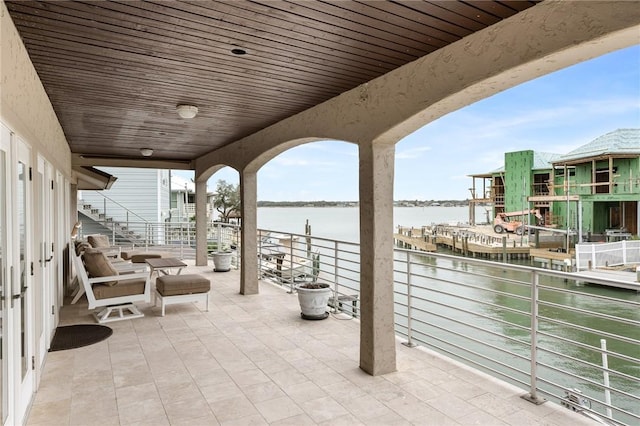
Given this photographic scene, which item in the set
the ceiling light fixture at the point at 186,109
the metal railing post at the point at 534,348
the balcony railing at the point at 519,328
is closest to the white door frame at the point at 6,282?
the ceiling light fixture at the point at 186,109

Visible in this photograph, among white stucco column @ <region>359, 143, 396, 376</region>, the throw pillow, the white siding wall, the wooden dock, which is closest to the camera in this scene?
white stucco column @ <region>359, 143, 396, 376</region>

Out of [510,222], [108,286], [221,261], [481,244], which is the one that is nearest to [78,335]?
[108,286]

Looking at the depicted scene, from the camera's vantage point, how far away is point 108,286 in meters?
5.32

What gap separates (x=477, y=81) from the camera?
2492 mm

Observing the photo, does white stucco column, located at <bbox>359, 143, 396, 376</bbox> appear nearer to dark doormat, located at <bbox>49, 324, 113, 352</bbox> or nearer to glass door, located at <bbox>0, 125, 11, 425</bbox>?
glass door, located at <bbox>0, 125, 11, 425</bbox>

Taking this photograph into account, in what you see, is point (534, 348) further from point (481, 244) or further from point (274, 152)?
point (481, 244)

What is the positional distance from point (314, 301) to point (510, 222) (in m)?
22.8

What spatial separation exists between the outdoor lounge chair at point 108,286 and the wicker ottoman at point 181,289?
9.0 inches

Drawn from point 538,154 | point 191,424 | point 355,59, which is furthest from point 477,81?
point 538,154

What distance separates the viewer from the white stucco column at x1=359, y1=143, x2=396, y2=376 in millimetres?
3541

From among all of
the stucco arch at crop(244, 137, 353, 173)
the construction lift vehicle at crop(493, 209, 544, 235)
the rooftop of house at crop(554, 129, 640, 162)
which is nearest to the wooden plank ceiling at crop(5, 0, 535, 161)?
the stucco arch at crop(244, 137, 353, 173)

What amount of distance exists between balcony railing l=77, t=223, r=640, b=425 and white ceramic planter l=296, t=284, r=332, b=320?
260 mm

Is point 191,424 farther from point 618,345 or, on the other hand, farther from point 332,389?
point 618,345

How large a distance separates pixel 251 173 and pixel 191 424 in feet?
14.7
